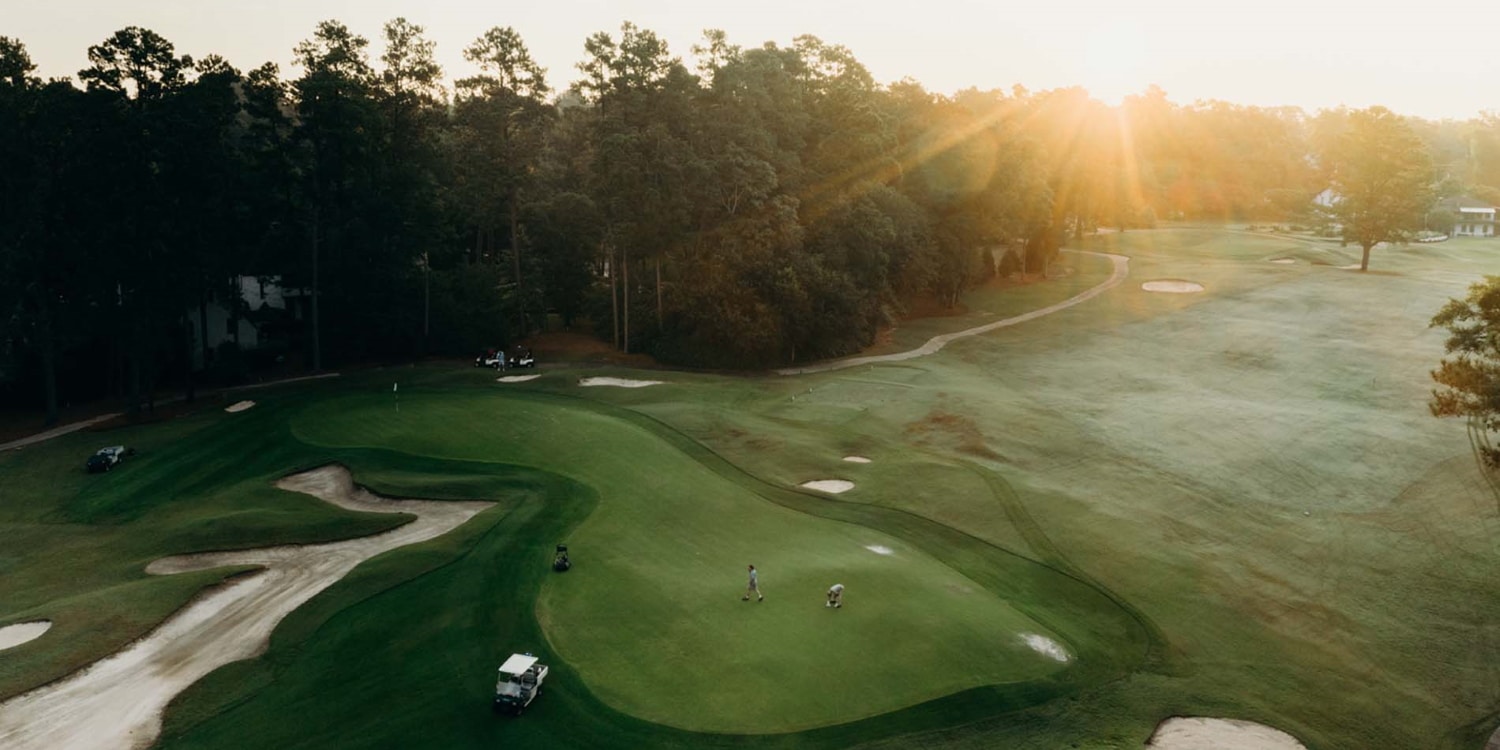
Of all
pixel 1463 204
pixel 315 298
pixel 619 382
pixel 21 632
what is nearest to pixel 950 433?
pixel 619 382

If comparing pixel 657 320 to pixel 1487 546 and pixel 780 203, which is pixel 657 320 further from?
pixel 1487 546

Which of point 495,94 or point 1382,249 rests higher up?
point 495,94

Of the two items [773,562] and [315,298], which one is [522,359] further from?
[773,562]

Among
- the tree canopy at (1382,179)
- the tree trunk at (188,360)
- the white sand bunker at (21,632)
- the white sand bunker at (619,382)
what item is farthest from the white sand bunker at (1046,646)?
the tree canopy at (1382,179)

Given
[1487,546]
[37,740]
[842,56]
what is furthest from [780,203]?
[37,740]

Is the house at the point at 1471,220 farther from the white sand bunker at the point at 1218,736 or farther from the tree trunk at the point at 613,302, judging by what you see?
the white sand bunker at the point at 1218,736

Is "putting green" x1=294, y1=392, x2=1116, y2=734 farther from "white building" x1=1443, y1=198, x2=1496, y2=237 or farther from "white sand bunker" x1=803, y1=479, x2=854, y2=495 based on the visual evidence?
"white building" x1=1443, y1=198, x2=1496, y2=237
